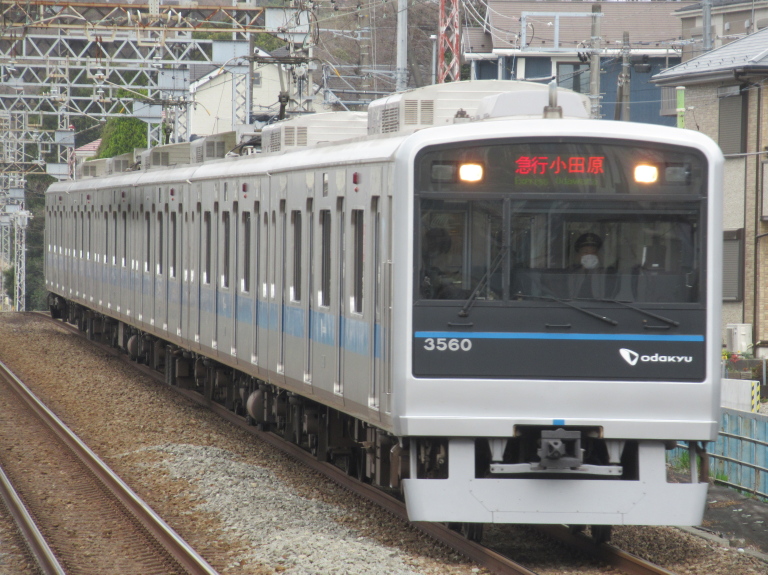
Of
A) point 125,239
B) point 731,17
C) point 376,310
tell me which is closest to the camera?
point 376,310

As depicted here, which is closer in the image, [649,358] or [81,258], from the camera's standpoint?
[649,358]

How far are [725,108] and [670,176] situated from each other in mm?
16628

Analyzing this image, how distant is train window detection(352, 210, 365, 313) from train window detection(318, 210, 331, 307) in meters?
0.70

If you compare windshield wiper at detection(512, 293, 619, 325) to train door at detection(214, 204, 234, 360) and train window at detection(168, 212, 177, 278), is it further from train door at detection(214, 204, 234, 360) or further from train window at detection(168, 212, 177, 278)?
train window at detection(168, 212, 177, 278)

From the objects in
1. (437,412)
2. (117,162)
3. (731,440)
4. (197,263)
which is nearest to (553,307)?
(437,412)

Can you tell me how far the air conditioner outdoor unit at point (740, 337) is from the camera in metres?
22.7

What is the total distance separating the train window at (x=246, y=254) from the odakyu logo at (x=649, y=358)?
5349 mm

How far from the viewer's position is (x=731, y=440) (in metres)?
11.1

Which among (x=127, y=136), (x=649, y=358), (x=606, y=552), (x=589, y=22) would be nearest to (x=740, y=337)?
(x=606, y=552)

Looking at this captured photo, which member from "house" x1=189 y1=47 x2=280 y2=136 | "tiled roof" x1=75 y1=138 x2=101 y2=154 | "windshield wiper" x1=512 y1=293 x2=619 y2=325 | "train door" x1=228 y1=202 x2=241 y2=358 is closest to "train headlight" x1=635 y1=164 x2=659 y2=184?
"windshield wiper" x1=512 y1=293 x2=619 y2=325

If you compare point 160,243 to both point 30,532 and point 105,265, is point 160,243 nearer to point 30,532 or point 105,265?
point 105,265

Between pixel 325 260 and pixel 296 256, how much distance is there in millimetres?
894

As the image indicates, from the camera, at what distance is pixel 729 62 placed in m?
23.0

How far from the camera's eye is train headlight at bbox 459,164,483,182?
7.51 meters
